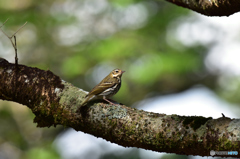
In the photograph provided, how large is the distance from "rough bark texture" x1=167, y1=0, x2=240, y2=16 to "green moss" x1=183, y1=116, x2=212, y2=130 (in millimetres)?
886

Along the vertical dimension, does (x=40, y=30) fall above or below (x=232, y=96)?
above

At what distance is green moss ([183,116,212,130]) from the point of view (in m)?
3.29

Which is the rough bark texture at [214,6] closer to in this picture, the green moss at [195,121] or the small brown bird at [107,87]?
the green moss at [195,121]

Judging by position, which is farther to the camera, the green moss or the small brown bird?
the small brown bird

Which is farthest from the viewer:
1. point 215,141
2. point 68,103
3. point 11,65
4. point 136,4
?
point 136,4

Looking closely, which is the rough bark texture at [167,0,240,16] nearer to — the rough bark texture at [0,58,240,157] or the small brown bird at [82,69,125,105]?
the rough bark texture at [0,58,240,157]

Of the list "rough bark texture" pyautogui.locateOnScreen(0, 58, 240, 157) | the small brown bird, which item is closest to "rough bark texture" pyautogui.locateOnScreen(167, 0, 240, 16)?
"rough bark texture" pyautogui.locateOnScreen(0, 58, 240, 157)

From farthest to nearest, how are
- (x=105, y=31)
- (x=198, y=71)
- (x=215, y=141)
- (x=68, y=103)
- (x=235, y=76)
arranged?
(x=235, y=76)
(x=198, y=71)
(x=105, y=31)
(x=68, y=103)
(x=215, y=141)

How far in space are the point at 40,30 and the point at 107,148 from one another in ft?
11.7

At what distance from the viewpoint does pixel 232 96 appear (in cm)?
1139

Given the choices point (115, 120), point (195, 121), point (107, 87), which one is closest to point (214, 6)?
point (195, 121)

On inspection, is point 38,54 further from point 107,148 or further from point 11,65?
Answer: point 11,65

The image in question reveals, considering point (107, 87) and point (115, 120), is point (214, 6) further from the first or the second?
point (107, 87)

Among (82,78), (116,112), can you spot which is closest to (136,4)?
(82,78)
